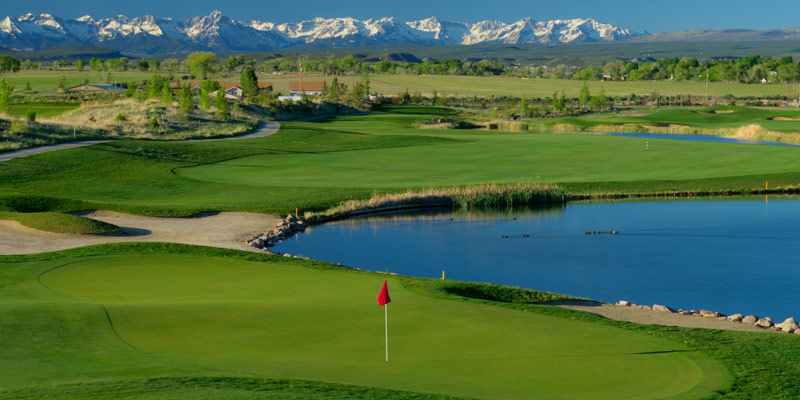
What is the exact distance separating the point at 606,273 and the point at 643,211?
15.9m

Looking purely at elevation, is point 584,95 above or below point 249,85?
below

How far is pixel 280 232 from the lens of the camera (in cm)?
3684

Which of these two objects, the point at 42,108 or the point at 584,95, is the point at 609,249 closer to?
the point at 42,108

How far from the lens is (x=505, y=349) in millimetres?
15820

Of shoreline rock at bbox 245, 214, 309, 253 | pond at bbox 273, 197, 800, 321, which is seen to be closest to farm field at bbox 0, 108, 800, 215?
shoreline rock at bbox 245, 214, 309, 253

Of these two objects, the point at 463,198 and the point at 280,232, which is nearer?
the point at 280,232

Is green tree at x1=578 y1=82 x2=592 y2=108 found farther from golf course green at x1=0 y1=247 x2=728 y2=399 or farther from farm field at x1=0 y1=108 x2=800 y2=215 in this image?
golf course green at x1=0 y1=247 x2=728 y2=399

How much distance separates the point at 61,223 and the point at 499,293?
60.7ft

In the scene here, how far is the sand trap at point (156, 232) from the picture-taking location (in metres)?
31.1

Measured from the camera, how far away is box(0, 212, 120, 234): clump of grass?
109 ft

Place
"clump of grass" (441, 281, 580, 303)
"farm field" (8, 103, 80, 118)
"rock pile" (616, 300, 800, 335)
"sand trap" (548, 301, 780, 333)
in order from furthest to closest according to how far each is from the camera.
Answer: "farm field" (8, 103, 80, 118), "clump of grass" (441, 281, 580, 303), "sand trap" (548, 301, 780, 333), "rock pile" (616, 300, 800, 335)

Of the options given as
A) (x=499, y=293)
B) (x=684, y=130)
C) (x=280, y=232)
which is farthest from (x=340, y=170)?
(x=684, y=130)

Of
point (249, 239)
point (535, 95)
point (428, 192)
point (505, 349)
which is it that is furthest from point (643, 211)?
point (535, 95)

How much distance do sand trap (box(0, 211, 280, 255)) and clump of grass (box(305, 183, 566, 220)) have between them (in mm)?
5455
